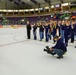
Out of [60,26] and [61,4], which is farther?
[61,4]

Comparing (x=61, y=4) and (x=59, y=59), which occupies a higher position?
(x=61, y=4)

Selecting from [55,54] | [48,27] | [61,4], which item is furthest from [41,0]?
[55,54]

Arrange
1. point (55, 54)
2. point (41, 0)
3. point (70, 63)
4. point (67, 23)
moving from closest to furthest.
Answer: point (70, 63)
point (55, 54)
point (67, 23)
point (41, 0)

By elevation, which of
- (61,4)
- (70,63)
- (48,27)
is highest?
(61,4)

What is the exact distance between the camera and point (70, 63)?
6.30 metres

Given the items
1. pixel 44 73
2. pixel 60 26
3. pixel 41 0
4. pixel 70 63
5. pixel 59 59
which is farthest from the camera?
pixel 41 0

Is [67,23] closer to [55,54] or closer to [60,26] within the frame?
[60,26]

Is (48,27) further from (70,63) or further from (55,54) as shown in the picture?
(70,63)

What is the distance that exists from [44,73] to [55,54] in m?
2.56

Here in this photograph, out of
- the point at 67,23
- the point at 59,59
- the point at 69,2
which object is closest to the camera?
the point at 59,59

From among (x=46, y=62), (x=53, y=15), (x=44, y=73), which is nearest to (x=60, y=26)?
(x=46, y=62)

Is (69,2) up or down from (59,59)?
up

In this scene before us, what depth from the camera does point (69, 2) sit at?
44.3 meters

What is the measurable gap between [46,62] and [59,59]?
2.33 feet
